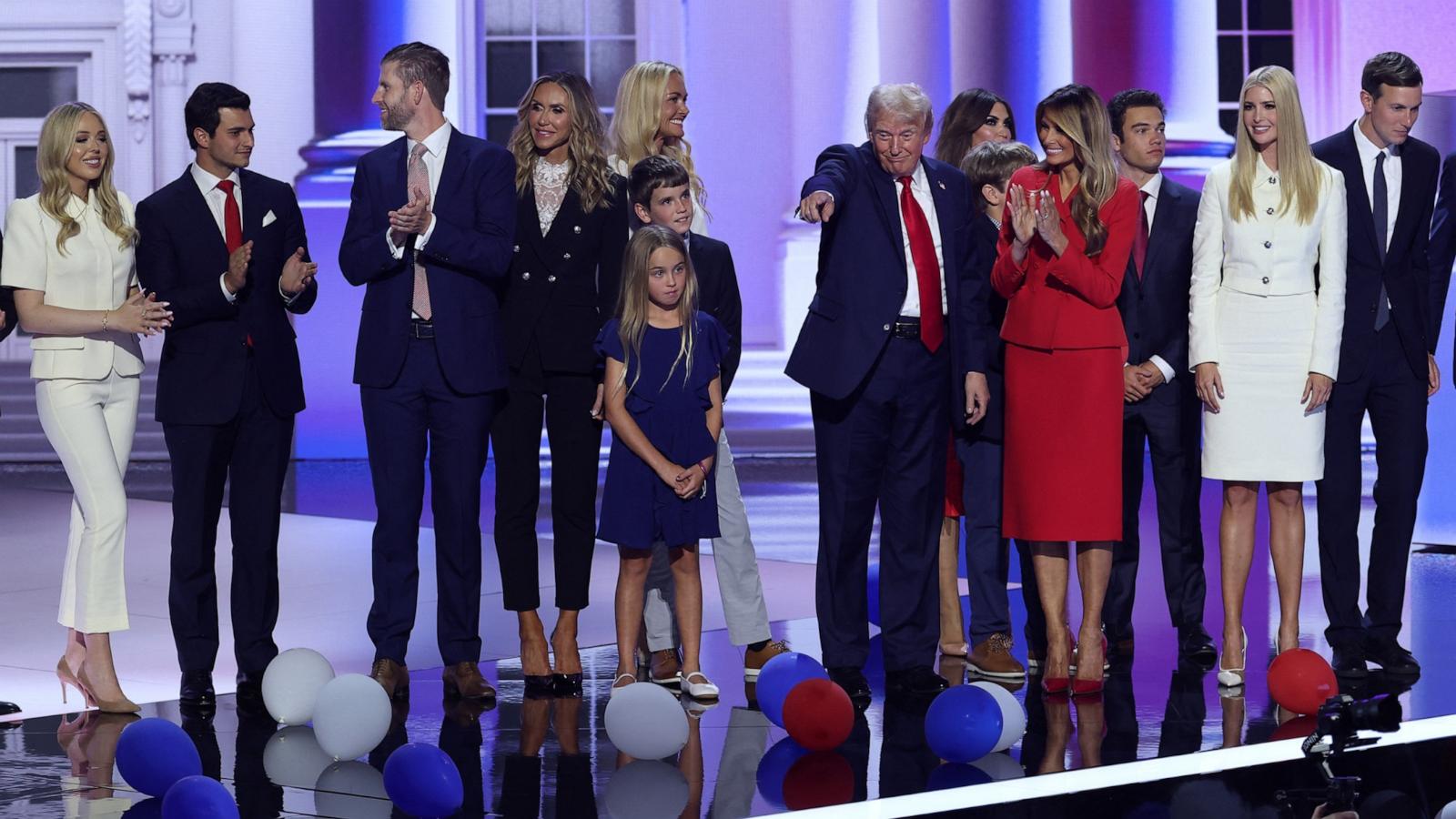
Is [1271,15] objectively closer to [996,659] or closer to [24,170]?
[24,170]

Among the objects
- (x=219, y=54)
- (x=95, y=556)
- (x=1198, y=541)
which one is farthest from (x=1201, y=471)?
(x=219, y=54)

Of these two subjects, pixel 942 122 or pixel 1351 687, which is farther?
pixel 942 122

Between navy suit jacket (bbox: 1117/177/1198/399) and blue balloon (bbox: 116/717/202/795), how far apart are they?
2756mm

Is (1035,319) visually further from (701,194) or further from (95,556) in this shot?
(95,556)

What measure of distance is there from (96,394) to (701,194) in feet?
5.84

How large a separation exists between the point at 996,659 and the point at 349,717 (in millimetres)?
1814

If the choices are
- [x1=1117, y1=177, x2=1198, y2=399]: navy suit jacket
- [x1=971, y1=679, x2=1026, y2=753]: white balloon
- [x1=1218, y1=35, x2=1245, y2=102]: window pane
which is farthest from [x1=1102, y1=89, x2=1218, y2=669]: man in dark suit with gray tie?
[x1=1218, y1=35, x2=1245, y2=102]: window pane

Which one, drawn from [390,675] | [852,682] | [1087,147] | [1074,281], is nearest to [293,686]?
[390,675]

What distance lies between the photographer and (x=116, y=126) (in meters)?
12.7

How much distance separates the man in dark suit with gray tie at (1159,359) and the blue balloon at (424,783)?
2260 millimetres

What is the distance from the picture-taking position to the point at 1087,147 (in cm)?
463

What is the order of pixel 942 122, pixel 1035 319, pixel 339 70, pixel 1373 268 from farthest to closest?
pixel 339 70 → pixel 942 122 → pixel 1373 268 → pixel 1035 319

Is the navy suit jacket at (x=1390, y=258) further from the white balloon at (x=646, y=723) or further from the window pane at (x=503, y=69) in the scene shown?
the window pane at (x=503, y=69)

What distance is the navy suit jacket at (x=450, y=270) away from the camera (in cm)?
477
